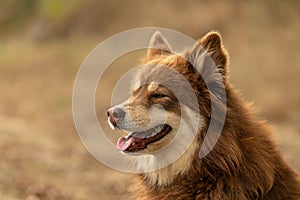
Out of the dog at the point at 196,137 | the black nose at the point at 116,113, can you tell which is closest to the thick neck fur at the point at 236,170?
the dog at the point at 196,137

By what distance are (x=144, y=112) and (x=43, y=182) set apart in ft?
15.0

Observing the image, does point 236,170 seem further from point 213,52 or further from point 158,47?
point 158,47

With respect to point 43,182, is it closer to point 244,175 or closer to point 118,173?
point 118,173

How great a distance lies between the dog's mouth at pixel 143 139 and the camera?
619 cm

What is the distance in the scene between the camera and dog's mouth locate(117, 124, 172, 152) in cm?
619

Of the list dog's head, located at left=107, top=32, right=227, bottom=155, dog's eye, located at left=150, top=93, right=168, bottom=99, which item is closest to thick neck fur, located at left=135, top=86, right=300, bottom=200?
dog's head, located at left=107, top=32, right=227, bottom=155

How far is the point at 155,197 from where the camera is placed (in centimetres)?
606

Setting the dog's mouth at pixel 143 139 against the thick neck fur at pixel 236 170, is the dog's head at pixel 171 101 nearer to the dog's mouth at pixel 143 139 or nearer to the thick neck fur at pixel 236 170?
the dog's mouth at pixel 143 139

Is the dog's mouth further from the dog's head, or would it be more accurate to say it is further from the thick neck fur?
the thick neck fur

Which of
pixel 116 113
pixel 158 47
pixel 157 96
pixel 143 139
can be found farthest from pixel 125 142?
pixel 158 47

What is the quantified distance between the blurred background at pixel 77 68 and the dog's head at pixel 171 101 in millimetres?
2795

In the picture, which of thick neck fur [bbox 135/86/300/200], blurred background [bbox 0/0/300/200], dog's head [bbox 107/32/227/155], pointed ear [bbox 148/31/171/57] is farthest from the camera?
blurred background [bbox 0/0/300/200]

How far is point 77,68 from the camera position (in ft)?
80.4

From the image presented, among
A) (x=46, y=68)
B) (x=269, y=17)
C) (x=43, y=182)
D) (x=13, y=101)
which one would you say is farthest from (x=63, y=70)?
(x=43, y=182)
